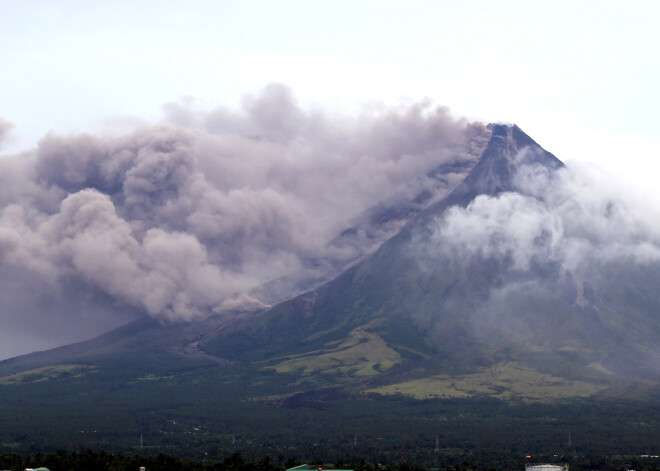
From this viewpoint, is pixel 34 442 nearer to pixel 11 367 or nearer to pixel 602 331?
pixel 11 367

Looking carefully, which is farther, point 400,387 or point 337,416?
point 400,387

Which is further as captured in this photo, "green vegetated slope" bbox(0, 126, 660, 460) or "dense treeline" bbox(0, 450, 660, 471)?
"green vegetated slope" bbox(0, 126, 660, 460)

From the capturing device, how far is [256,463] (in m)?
100

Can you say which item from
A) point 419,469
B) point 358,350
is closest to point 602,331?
point 358,350

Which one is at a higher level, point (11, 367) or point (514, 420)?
point (11, 367)

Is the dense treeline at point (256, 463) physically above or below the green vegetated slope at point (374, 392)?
below

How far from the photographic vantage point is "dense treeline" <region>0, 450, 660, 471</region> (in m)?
88.4

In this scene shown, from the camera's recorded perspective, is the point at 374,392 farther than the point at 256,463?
Yes

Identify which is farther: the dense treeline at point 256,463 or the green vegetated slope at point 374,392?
the green vegetated slope at point 374,392

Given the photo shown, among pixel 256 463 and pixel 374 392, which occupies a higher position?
pixel 374 392

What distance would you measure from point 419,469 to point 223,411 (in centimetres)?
5792

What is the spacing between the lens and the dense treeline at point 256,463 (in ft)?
290

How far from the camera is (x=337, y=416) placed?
145000mm

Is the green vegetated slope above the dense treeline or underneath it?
above
